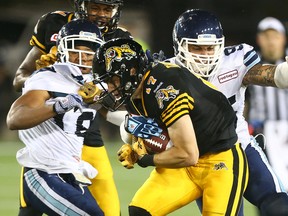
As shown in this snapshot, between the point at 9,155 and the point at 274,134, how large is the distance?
4241 millimetres

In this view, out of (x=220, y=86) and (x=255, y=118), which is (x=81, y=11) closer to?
(x=220, y=86)

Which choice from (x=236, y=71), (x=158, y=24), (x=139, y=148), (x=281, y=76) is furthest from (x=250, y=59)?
(x=158, y=24)

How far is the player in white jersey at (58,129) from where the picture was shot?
14.4 feet

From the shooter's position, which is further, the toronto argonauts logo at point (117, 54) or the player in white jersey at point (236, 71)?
the player in white jersey at point (236, 71)

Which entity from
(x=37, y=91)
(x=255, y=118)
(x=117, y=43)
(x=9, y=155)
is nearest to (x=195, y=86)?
(x=117, y=43)

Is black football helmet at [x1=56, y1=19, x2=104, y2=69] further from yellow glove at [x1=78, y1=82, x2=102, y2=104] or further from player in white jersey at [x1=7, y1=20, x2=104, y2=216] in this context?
yellow glove at [x1=78, y1=82, x2=102, y2=104]

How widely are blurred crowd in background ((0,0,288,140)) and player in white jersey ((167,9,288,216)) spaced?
24.9 ft

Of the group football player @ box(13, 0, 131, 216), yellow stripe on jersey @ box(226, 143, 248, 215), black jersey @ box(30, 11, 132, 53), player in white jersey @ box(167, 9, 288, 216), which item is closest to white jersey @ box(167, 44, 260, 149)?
player in white jersey @ box(167, 9, 288, 216)

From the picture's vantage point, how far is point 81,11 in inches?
220

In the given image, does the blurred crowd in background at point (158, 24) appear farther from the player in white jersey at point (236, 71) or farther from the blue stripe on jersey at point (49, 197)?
the blue stripe on jersey at point (49, 197)

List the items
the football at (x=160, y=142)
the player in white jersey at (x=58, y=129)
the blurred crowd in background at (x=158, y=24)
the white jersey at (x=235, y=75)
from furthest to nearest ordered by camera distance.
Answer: the blurred crowd in background at (x=158, y=24)
the white jersey at (x=235, y=75)
the football at (x=160, y=142)
the player in white jersey at (x=58, y=129)

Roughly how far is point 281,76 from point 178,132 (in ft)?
2.88

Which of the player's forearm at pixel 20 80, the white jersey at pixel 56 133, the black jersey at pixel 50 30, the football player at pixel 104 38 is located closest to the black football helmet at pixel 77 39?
the white jersey at pixel 56 133

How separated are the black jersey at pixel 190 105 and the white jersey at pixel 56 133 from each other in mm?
387
